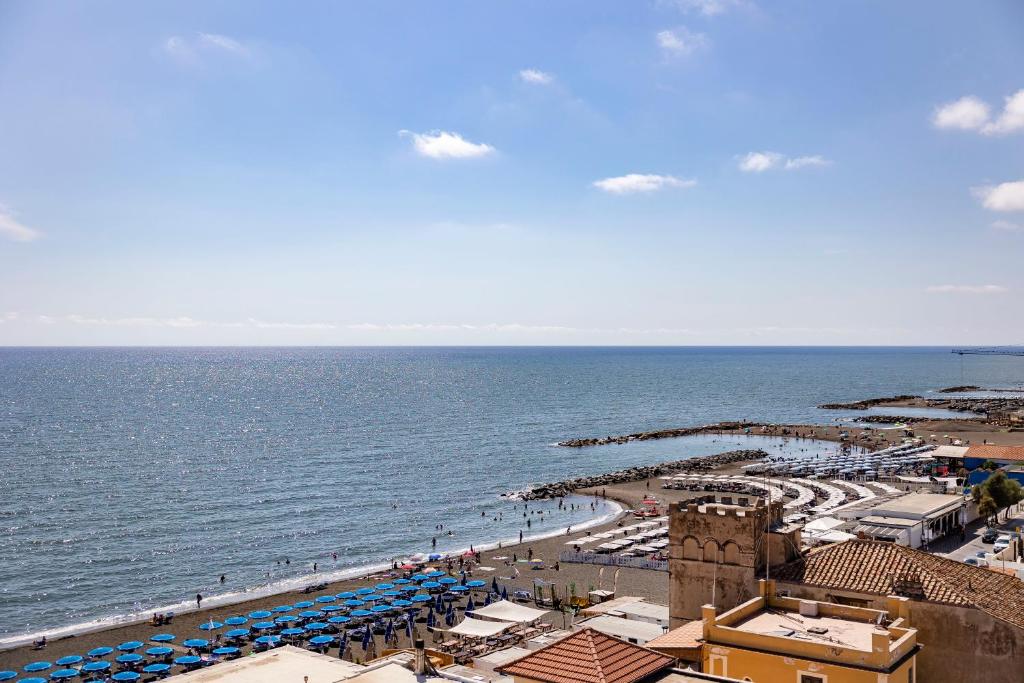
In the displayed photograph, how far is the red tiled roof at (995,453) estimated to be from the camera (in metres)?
69.9

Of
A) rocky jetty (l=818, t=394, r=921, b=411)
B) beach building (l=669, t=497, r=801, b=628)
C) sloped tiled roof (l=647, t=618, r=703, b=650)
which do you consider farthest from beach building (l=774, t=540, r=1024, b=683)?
rocky jetty (l=818, t=394, r=921, b=411)

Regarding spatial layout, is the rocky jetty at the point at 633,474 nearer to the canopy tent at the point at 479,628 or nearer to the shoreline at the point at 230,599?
the shoreline at the point at 230,599

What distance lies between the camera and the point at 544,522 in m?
69.4

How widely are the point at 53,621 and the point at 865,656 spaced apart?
4392cm

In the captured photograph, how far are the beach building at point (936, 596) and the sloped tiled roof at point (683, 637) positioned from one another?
2.61 metres

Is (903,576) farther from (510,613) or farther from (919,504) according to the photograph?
(510,613)

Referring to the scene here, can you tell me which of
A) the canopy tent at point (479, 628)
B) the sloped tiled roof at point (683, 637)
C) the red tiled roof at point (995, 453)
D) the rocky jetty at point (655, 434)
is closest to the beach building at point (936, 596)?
the sloped tiled roof at point (683, 637)

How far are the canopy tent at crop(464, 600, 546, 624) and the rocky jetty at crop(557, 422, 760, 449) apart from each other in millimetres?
75176

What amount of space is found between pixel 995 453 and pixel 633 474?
3620 cm

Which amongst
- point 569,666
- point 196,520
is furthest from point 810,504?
point 569,666

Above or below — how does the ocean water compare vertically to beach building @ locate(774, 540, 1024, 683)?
below

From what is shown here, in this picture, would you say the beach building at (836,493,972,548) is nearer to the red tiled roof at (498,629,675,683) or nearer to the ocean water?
the red tiled roof at (498,629,675,683)

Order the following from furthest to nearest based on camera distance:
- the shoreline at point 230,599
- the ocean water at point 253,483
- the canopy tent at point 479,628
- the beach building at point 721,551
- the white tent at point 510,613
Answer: the ocean water at point 253,483 < the shoreline at point 230,599 < the white tent at point 510,613 < the canopy tent at point 479,628 < the beach building at point 721,551

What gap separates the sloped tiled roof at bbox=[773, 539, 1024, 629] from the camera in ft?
63.8
